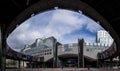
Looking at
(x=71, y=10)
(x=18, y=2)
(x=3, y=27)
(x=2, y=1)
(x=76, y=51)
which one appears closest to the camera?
(x=2, y=1)

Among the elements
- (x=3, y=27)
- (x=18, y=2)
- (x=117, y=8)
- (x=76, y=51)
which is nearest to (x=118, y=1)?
(x=117, y=8)

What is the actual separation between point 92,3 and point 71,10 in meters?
14.1

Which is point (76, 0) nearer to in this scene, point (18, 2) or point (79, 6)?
point (79, 6)

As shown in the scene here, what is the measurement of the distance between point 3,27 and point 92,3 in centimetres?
1650

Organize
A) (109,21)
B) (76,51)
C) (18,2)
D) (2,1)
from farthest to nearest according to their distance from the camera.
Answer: (76,51), (109,21), (18,2), (2,1)

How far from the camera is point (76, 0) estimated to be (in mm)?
53469

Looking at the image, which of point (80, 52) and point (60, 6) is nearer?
point (60, 6)

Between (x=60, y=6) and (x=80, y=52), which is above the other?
(x=60, y=6)

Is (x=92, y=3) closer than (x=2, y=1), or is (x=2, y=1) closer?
(x=2, y=1)

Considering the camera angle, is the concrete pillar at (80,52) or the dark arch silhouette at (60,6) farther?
the concrete pillar at (80,52)

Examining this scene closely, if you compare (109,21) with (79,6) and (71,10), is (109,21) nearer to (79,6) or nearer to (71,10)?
(79,6)

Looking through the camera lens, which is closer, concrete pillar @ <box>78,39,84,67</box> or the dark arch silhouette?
the dark arch silhouette

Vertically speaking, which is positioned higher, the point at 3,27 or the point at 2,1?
the point at 2,1

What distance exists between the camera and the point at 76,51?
194375 millimetres
